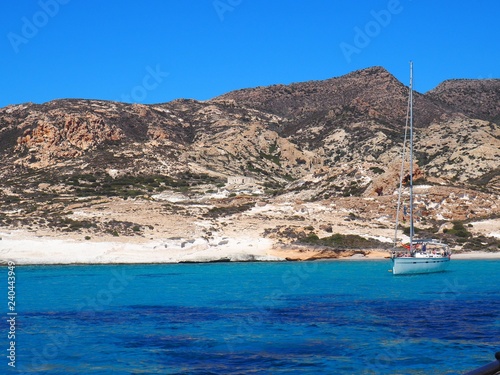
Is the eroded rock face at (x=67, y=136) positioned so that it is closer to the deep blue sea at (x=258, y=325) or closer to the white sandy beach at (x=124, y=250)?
the white sandy beach at (x=124, y=250)

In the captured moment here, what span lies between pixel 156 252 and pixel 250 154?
7254 cm

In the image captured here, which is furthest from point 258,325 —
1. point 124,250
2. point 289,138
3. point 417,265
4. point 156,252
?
point 289,138

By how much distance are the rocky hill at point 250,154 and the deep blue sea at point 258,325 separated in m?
25.4

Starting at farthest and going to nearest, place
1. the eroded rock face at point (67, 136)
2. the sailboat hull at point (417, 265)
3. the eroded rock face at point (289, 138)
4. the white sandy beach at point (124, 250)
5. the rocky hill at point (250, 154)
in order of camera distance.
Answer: the eroded rock face at point (67, 136) → the eroded rock face at point (289, 138) → the rocky hill at point (250, 154) → the white sandy beach at point (124, 250) → the sailboat hull at point (417, 265)

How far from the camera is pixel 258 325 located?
2252cm

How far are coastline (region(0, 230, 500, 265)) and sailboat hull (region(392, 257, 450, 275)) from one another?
1268 centimetres

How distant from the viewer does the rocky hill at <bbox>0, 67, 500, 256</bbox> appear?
7256 centimetres

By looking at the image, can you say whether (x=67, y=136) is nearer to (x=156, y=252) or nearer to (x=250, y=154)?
(x=250, y=154)

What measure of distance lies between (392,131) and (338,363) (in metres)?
115

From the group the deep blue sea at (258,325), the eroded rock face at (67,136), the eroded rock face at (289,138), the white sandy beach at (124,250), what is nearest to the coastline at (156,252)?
the white sandy beach at (124,250)

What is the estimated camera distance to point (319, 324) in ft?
73.8

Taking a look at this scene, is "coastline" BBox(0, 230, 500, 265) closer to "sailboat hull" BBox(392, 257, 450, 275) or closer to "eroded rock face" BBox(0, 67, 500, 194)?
"sailboat hull" BBox(392, 257, 450, 275)

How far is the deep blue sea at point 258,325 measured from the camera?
55.1 feet

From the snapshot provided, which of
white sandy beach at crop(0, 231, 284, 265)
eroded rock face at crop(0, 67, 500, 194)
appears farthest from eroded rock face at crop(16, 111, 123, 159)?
white sandy beach at crop(0, 231, 284, 265)
